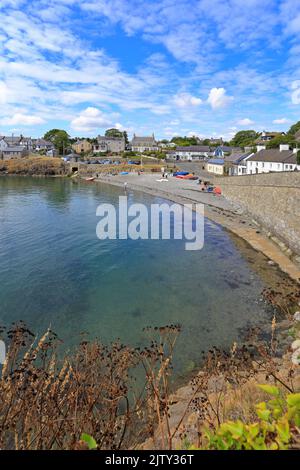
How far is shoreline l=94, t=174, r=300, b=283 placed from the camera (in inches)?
850

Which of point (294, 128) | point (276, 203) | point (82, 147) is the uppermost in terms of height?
point (82, 147)

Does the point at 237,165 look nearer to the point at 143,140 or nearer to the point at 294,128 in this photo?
the point at 294,128

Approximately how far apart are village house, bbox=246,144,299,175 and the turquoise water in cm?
2113

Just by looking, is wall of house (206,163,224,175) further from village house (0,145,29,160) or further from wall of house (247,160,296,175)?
village house (0,145,29,160)

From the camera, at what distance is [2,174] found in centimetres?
9544

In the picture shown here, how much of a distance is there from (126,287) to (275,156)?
4156 centimetres

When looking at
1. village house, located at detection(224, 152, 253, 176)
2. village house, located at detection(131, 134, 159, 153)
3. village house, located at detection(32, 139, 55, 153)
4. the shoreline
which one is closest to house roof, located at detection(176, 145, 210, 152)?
village house, located at detection(131, 134, 159, 153)

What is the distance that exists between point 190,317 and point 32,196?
4725 centimetres

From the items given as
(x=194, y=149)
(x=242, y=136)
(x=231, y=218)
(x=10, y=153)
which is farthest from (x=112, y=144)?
(x=231, y=218)

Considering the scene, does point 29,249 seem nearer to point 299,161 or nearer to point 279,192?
point 279,192

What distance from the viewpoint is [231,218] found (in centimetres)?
3553

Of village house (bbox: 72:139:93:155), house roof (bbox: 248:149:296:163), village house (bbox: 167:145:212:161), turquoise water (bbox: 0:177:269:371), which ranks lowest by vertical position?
turquoise water (bbox: 0:177:269:371)

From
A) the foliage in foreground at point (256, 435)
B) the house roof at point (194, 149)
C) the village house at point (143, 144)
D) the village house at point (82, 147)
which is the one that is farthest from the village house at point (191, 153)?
the foliage in foreground at point (256, 435)
